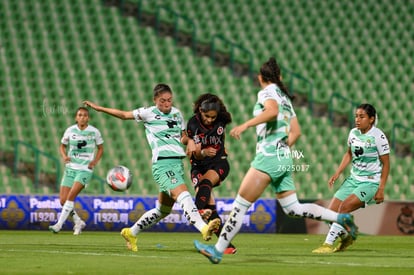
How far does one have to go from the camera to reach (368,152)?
12562 mm

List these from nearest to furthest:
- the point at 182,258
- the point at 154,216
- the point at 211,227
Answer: the point at 211,227 → the point at 182,258 → the point at 154,216

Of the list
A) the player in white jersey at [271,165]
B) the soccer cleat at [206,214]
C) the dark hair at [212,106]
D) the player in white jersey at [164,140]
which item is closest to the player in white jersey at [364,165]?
the dark hair at [212,106]

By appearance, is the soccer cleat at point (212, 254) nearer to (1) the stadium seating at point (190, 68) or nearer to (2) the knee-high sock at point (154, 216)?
(2) the knee-high sock at point (154, 216)

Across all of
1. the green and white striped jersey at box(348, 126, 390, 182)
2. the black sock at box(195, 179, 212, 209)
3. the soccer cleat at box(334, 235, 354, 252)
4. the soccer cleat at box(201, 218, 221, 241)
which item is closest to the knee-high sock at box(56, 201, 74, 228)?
the black sock at box(195, 179, 212, 209)

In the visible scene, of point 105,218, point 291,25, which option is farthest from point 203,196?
point 291,25

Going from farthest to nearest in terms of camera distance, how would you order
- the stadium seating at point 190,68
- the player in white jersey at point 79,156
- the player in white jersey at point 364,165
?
the stadium seating at point 190,68
the player in white jersey at point 79,156
the player in white jersey at point 364,165

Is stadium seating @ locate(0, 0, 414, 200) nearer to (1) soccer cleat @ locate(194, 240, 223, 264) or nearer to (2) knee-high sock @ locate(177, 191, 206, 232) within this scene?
(2) knee-high sock @ locate(177, 191, 206, 232)

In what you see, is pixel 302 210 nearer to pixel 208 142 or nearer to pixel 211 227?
pixel 211 227

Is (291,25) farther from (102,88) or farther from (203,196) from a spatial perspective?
(203,196)

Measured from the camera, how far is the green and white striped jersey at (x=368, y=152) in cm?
1250

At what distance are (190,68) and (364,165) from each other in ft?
40.3

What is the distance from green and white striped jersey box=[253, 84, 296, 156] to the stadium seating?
37.0 feet

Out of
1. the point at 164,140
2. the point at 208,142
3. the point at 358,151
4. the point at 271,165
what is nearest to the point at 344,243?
the point at 358,151

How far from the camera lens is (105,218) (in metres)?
18.5
